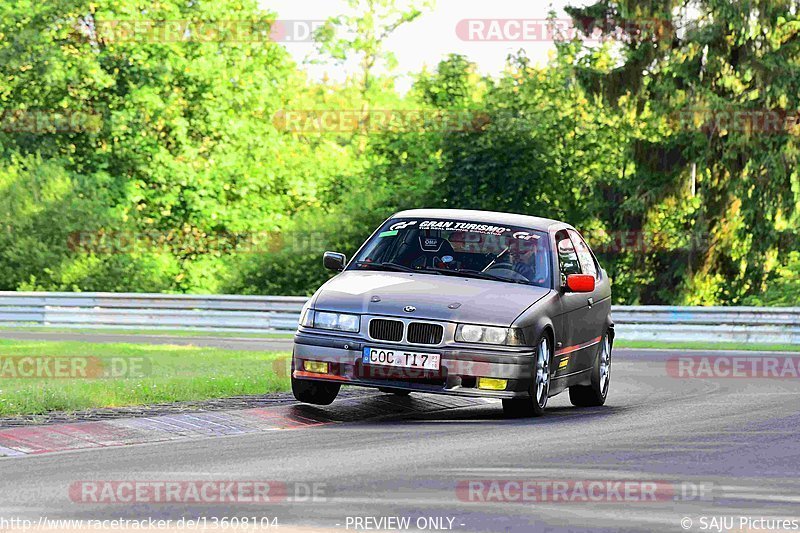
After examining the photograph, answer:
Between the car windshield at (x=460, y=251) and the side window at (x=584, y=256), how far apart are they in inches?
45.0

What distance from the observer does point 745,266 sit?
1751 inches

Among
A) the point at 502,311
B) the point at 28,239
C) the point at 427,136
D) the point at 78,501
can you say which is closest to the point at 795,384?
the point at 502,311

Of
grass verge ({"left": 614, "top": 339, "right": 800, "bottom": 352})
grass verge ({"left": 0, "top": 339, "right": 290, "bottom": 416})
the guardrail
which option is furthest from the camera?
the guardrail

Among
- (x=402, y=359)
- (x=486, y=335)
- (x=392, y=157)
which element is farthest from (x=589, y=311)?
(x=392, y=157)

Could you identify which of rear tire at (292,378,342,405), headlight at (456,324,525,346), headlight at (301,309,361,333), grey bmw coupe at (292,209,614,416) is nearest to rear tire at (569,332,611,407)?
grey bmw coupe at (292,209,614,416)

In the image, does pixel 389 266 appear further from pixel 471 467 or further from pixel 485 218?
pixel 471 467

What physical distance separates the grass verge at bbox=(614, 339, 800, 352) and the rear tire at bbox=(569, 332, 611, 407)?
13247mm

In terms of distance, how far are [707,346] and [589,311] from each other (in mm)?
15431

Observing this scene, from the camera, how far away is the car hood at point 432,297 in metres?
13.0

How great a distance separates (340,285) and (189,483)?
4654 mm

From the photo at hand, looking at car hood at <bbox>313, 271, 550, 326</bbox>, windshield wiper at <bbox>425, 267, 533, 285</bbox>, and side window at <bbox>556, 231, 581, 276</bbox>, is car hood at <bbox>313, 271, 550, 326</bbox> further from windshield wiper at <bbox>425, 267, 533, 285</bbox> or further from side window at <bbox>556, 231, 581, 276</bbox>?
side window at <bbox>556, 231, 581, 276</bbox>

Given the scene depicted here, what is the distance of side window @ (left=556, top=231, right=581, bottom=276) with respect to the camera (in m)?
14.8

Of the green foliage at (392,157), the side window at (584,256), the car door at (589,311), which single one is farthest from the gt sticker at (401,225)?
the green foliage at (392,157)

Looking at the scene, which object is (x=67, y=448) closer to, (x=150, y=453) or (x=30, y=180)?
(x=150, y=453)
